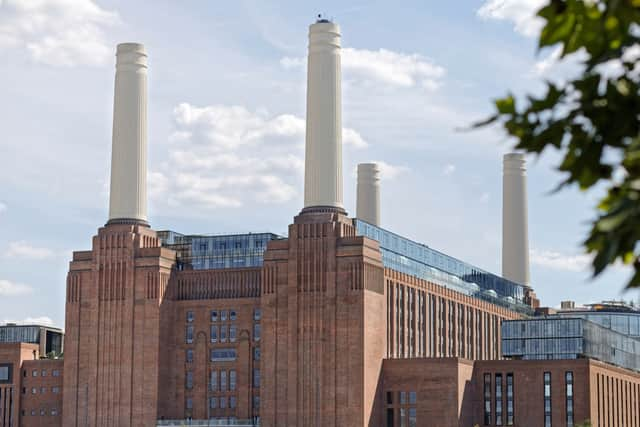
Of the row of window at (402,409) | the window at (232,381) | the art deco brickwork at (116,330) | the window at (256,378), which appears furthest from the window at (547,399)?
the art deco brickwork at (116,330)

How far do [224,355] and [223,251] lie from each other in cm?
1311

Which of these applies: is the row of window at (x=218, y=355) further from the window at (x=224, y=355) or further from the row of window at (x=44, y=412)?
the row of window at (x=44, y=412)

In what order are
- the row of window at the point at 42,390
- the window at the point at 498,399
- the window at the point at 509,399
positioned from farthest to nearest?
the row of window at the point at 42,390
the window at the point at 498,399
the window at the point at 509,399

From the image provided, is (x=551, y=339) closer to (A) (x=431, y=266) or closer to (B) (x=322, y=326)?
(A) (x=431, y=266)

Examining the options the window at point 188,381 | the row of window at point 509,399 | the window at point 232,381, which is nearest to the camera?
the row of window at point 509,399

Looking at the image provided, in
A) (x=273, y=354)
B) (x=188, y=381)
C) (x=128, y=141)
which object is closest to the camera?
(x=273, y=354)

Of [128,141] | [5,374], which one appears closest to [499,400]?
[128,141]

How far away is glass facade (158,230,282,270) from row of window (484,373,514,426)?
29776 mm

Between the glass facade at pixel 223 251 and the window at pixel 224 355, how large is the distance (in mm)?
10094

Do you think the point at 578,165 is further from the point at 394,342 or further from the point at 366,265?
the point at 394,342

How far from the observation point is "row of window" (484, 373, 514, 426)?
147 metres

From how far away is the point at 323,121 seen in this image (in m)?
148

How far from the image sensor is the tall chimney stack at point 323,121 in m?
148

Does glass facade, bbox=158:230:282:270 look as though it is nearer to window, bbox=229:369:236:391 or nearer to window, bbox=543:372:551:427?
window, bbox=229:369:236:391
